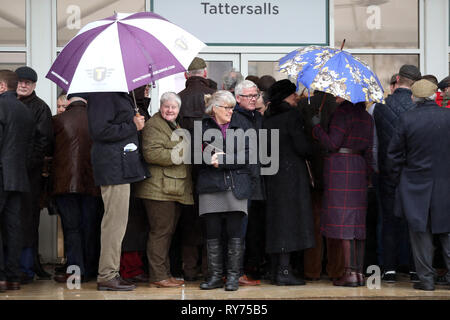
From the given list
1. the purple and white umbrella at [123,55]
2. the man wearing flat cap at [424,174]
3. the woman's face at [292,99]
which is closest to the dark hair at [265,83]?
the woman's face at [292,99]

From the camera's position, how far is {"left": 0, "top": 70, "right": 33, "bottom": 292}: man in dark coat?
7352 millimetres

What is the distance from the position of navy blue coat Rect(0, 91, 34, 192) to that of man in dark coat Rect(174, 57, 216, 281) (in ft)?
5.13

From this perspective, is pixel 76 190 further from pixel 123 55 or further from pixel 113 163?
pixel 123 55

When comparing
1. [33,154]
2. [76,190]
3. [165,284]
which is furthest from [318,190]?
[33,154]

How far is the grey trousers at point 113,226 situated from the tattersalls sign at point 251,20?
12.0 ft

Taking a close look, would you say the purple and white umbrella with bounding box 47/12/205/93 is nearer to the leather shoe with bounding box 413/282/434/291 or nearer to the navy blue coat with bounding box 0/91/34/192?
the navy blue coat with bounding box 0/91/34/192

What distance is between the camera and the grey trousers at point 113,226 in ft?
23.6

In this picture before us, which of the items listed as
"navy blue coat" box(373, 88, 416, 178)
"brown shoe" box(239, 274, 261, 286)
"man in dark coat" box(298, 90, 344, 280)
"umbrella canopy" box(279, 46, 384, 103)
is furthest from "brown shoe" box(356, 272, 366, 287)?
"umbrella canopy" box(279, 46, 384, 103)

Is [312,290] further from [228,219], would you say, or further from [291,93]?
[291,93]

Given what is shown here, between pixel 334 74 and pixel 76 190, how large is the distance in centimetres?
279

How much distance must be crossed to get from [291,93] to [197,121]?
106 centimetres

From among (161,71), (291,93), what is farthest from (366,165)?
(161,71)

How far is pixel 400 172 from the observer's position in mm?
7586

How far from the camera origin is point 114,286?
7.29 m
